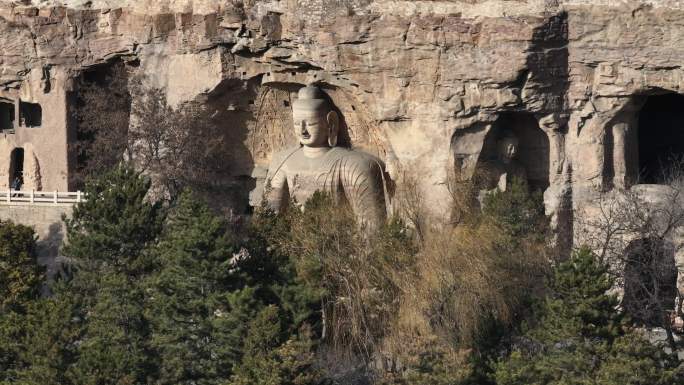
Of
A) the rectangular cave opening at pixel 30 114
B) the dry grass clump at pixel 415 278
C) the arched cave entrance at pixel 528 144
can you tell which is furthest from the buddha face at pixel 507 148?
the rectangular cave opening at pixel 30 114

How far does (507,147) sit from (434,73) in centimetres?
258

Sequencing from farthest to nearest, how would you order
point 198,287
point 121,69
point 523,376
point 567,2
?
1. point 121,69
2. point 567,2
3. point 198,287
4. point 523,376

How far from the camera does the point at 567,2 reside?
4369 centimetres

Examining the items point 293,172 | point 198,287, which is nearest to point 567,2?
point 293,172

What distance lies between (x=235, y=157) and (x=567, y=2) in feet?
33.4

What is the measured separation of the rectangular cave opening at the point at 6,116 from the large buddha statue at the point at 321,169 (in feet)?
34.4

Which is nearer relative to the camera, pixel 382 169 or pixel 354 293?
pixel 354 293

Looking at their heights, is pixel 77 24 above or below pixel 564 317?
above

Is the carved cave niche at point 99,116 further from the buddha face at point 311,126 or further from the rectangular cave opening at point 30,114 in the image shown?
the buddha face at point 311,126

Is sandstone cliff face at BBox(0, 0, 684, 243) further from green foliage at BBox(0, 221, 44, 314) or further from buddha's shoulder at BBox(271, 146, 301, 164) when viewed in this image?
green foliage at BBox(0, 221, 44, 314)

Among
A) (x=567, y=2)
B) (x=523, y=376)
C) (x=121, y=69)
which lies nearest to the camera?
(x=523, y=376)

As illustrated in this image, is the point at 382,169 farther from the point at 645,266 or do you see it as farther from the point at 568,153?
the point at 645,266

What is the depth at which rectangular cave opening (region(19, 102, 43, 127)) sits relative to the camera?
5255 cm

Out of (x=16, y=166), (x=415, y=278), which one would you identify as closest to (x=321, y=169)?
(x=415, y=278)
